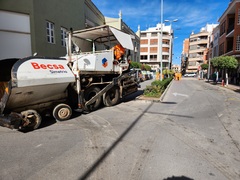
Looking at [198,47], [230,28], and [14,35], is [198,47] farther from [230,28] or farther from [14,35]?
[14,35]

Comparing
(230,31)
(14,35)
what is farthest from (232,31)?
(14,35)

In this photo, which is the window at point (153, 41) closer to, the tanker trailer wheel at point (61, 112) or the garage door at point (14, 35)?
the garage door at point (14, 35)

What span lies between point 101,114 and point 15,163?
3.88m

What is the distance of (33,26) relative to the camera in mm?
10430

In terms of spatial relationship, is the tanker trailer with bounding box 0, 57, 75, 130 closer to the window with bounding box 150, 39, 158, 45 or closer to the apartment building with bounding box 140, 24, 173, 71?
the apartment building with bounding box 140, 24, 173, 71

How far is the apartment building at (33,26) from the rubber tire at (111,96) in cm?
591

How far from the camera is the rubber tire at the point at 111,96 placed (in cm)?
819

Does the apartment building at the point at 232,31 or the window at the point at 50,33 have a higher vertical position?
the apartment building at the point at 232,31

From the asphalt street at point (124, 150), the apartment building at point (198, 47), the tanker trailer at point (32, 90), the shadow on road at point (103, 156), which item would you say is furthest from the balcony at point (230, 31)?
the apartment building at point (198, 47)

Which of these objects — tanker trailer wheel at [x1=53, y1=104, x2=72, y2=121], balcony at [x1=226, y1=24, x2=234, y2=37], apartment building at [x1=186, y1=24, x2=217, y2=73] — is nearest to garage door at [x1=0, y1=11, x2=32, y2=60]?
tanker trailer wheel at [x1=53, y1=104, x2=72, y2=121]

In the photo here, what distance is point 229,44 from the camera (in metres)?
28.2

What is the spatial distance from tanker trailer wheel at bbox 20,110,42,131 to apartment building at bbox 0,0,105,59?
254 inches

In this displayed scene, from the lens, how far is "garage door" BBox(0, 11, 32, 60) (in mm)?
9484

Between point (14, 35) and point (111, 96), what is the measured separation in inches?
271
